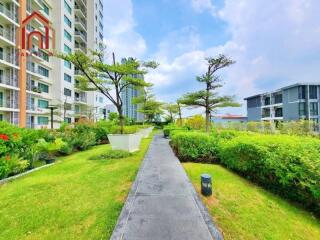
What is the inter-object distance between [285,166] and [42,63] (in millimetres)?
30485

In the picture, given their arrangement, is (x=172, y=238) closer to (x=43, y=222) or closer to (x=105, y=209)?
(x=105, y=209)

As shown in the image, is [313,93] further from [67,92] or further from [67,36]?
[67,36]

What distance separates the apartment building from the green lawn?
36.3 metres

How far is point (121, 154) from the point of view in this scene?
29.9ft

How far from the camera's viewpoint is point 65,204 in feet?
13.8

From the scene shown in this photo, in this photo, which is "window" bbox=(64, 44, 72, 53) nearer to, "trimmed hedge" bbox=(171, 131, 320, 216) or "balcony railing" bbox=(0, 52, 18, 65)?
"balcony railing" bbox=(0, 52, 18, 65)

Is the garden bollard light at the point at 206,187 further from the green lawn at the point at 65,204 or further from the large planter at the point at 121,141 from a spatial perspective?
the large planter at the point at 121,141

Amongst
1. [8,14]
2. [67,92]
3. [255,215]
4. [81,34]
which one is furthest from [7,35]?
[255,215]

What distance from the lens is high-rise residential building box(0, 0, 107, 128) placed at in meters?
21.7

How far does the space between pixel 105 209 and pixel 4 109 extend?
847 inches

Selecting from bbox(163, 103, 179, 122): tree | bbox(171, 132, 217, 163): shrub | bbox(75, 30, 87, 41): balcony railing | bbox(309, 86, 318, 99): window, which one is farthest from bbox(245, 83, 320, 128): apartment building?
bbox(75, 30, 87, 41): balcony railing

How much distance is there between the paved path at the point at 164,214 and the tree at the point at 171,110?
29.6m

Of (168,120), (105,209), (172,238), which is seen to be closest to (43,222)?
(105,209)

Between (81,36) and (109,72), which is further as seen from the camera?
(81,36)
